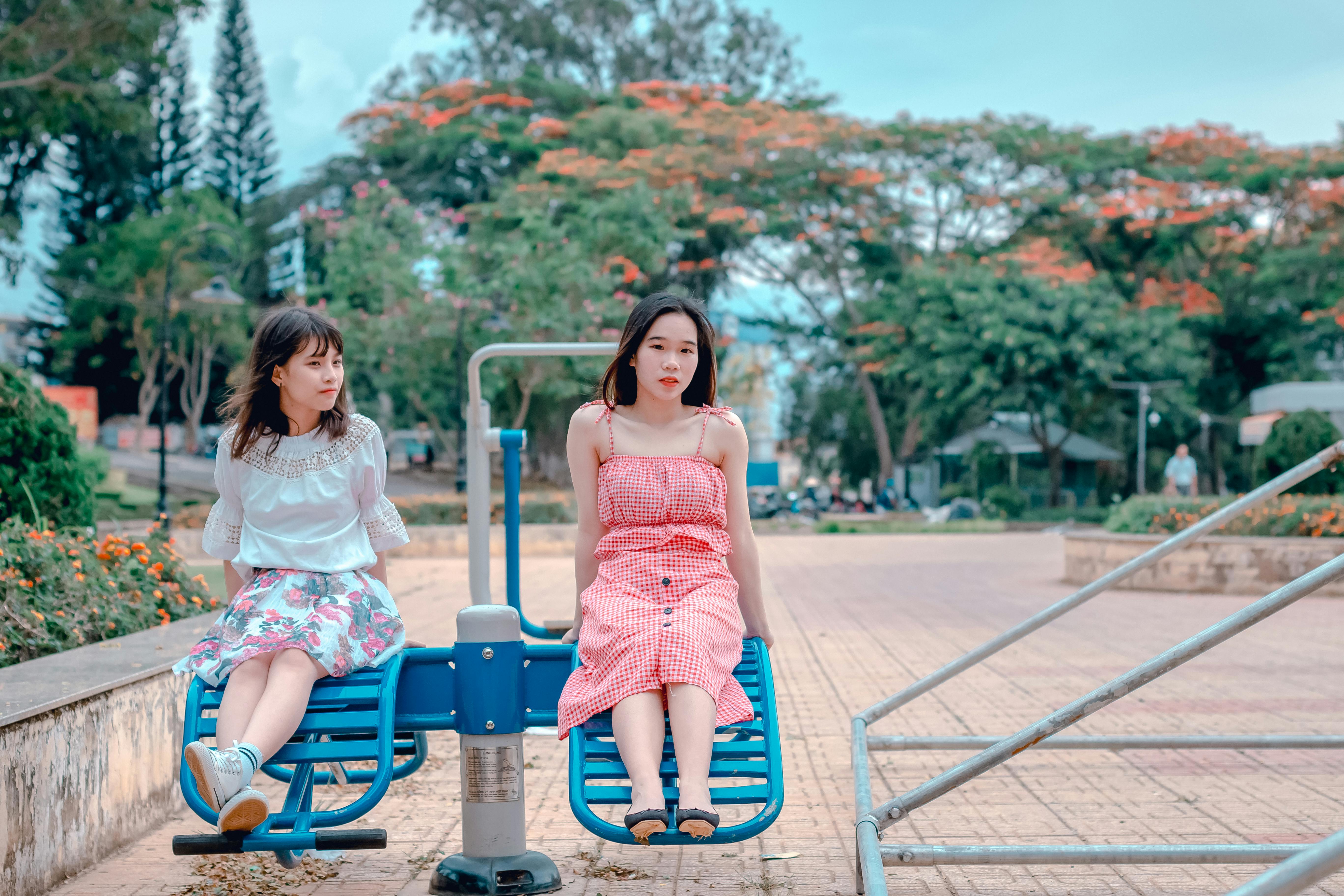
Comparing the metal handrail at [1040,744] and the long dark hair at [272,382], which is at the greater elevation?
the long dark hair at [272,382]

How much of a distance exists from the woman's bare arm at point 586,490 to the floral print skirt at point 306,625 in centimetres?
51

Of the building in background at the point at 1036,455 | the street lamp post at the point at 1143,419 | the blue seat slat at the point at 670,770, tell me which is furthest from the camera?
the building in background at the point at 1036,455

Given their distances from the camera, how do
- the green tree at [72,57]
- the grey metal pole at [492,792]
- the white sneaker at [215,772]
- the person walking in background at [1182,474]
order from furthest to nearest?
1. the person walking in background at [1182,474]
2. the green tree at [72,57]
3. the grey metal pole at [492,792]
4. the white sneaker at [215,772]

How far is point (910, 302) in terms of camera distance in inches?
1220

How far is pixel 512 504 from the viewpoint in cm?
468

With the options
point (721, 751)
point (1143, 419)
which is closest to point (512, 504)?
point (721, 751)

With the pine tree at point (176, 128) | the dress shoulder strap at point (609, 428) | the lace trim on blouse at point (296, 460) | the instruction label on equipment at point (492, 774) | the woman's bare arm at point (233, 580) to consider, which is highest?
the pine tree at point (176, 128)

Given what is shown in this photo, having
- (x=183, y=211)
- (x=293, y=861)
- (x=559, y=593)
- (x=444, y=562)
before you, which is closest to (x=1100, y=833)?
(x=293, y=861)

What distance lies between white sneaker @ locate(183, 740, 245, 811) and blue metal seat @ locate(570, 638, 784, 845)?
0.74 m

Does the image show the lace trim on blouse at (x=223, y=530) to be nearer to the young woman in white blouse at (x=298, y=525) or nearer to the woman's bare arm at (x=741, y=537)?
the young woman in white blouse at (x=298, y=525)

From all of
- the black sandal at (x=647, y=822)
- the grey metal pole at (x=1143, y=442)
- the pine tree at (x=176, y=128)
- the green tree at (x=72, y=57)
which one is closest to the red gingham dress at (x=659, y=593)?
the black sandal at (x=647, y=822)

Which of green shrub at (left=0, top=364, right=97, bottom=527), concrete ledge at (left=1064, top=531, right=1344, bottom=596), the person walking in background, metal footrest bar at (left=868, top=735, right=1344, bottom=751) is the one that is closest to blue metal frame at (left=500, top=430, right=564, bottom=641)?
metal footrest bar at (left=868, top=735, right=1344, bottom=751)

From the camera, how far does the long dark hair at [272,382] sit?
3262 mm

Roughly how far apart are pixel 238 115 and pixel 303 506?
4901cm
